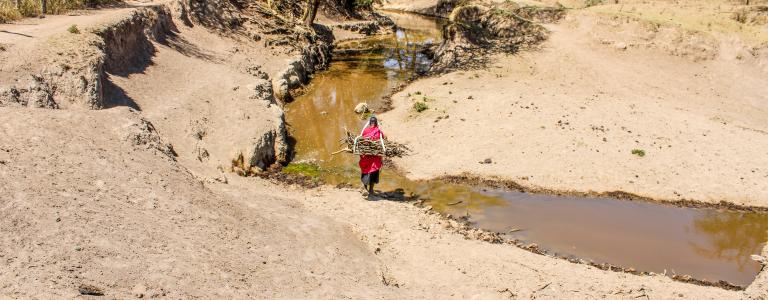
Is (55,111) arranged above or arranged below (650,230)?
above

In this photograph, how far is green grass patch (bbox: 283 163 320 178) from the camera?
14.3m

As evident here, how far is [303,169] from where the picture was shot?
47.8 feet

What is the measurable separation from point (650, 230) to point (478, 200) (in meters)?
3.82

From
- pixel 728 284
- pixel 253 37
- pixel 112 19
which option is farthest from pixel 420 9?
A: pixel 728 284

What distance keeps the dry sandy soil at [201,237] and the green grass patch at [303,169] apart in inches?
53.1

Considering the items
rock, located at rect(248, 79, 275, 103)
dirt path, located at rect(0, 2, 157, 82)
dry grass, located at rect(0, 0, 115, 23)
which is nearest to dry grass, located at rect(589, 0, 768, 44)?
rock, located at rect(248, 79, 275, 103)

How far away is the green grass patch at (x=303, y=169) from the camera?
14305mm

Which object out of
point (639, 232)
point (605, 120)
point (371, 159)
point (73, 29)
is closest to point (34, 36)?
point (73, 29)

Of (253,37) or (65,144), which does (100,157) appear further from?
(253,37)

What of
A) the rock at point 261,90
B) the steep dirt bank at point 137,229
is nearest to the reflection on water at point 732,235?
the steep dirt bank at point 137,229

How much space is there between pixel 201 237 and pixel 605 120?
13.4m

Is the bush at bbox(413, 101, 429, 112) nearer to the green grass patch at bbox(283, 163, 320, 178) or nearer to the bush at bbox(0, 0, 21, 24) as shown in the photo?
the green grass patch at bbox(283, 163, 320, 178)

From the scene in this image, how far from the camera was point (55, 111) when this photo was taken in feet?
34.7

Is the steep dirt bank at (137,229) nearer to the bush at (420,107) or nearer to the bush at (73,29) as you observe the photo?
the bush at (73,29)
